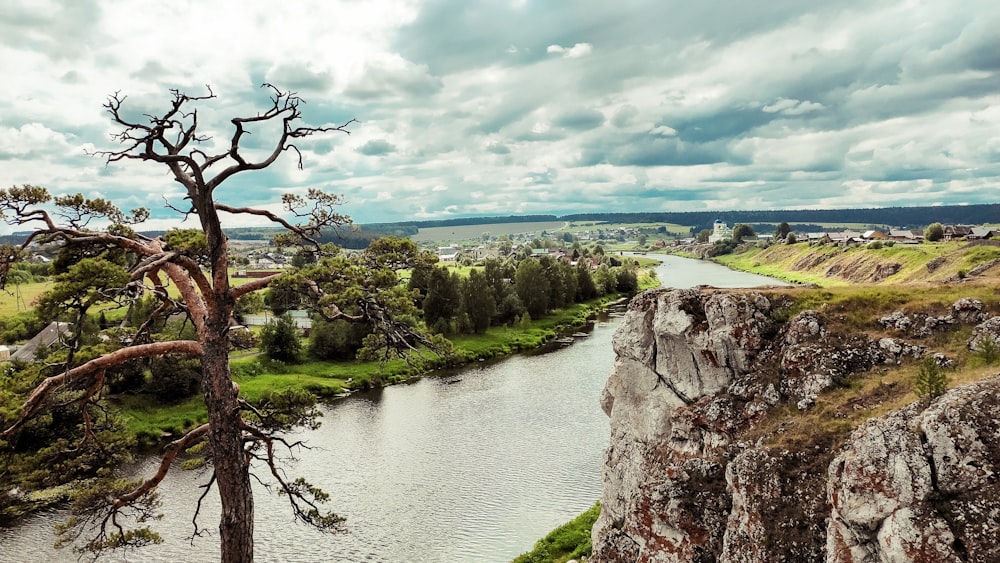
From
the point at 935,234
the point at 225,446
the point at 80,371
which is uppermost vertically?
the point at 80,371

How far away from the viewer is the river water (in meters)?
24.6

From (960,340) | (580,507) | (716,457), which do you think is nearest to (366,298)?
(716,457)

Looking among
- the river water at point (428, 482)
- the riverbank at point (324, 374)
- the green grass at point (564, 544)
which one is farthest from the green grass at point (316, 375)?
the green grass at point (564, 544)

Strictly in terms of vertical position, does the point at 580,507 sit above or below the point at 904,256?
below

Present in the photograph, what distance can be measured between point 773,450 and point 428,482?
2049 cm

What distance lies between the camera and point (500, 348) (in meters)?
65.1

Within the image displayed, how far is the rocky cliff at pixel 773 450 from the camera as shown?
1025cm

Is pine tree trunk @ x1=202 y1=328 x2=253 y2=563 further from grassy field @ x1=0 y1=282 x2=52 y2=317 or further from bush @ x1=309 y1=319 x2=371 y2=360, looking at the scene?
grassy field @ x1=0 y1=282 x2=52 y2=317

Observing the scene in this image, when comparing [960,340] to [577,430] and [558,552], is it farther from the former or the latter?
[577,430]

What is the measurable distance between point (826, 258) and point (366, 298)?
386 ft

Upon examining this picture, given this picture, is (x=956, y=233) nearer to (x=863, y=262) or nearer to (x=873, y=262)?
(x=863, y=262)

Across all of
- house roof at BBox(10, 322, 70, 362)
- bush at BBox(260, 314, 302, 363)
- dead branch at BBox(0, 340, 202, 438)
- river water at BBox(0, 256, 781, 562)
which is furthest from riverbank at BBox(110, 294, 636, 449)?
house roof at BBox(10, 322, 70, 362)

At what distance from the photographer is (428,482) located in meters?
30.4

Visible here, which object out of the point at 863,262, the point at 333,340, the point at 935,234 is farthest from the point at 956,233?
the point at 333,340
